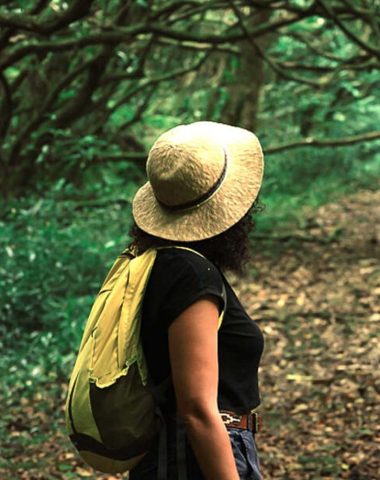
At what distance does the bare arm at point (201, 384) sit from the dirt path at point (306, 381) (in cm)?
286

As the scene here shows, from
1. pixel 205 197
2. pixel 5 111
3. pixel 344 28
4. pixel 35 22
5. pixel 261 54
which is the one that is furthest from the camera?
pixel 261 54

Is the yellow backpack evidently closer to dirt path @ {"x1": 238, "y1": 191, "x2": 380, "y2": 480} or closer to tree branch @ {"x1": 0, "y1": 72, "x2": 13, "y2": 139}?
dirt path @ {"x1": 238, "y1": 191, "x2": 380, "y2": 480}

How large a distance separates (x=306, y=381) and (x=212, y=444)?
175 inches

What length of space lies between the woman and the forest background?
9.09 feet

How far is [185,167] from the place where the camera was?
2271mm

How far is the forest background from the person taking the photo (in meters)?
5.69

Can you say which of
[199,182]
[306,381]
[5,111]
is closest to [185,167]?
[199,182]

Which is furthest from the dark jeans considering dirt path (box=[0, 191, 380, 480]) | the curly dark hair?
dirt path (box=[0, 191, 380, 480])

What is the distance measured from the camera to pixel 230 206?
2297 mm

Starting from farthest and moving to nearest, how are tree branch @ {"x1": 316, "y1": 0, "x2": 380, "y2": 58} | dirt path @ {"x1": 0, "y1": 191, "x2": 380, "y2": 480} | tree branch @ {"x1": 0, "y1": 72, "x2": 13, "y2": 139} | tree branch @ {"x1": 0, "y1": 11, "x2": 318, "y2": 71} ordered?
tree branch @ {"x1": 0, "y1": 72, "x2": 13, "y2": 139} < tree branch @ {"x1": 316, "y1": 0, "x2": 380, "y2": 58} < tree branch @ {"x1": 0, "y1": 11, "x2": 318, "y2": 71} < dirt path @ {"x1": 0, "y1": 191, "x2": 380, "y2": 480}

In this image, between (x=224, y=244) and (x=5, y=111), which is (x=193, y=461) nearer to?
(x=224, y=244)

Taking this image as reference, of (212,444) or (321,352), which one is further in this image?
(321,352)

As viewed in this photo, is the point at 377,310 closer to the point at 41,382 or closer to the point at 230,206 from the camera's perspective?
the point at 41,382

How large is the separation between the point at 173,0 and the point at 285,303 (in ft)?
10.1
